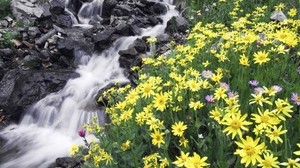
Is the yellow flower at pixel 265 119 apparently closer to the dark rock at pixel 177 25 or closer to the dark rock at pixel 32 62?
the dark rock at pixel 177 25

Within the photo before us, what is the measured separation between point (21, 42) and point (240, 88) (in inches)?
344

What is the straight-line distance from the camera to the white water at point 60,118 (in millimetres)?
6191

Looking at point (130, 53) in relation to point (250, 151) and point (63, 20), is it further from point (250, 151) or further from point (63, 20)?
point (250, 151)

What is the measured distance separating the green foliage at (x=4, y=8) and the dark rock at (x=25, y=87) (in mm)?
4320

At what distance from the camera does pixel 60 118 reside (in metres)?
7.25

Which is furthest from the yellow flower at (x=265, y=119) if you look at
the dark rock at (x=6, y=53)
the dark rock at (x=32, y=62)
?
the dark rock at (x=6, y=53)

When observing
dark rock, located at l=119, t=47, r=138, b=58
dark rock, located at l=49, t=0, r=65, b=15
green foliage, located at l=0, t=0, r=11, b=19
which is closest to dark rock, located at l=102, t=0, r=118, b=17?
dark rock, located at l=49, t=0, r=65, b=15

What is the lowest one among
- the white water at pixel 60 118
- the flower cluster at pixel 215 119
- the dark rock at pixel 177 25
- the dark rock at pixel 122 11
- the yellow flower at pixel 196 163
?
the white water at pixel 60 118

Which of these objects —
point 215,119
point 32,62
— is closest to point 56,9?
point 32,62

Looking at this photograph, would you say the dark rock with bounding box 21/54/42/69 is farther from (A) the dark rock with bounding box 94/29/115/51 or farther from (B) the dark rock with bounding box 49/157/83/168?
(B) the dark rock with bounding box 49/157/83/168

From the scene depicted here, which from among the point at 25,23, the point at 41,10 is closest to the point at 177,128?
the point at 25,23

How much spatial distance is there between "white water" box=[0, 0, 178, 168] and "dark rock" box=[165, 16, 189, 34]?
45.2 inches

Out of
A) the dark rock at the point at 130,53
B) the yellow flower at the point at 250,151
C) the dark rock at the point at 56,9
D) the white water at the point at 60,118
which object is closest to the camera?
the yellow flower at the point at 250,151

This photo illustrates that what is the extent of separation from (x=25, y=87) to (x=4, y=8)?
5.43 m
